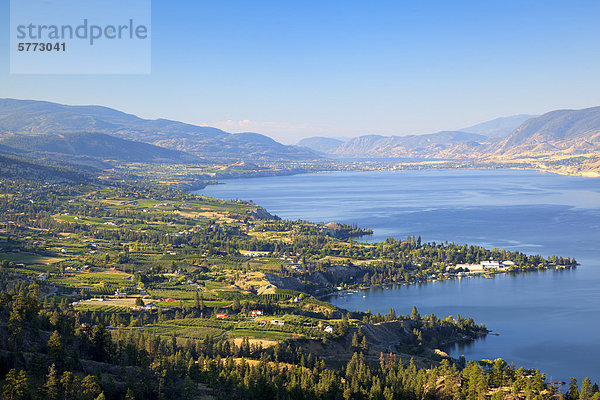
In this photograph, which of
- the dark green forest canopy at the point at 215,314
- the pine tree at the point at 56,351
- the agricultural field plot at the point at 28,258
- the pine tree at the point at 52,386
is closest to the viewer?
the pine tree at the point at 52,386

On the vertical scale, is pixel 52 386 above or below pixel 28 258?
above

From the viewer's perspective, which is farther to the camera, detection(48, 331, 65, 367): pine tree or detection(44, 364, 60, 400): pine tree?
detection(48, 331, 65, 367): pine tree

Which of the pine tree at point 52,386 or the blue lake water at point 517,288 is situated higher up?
the pine tree at point 52,386

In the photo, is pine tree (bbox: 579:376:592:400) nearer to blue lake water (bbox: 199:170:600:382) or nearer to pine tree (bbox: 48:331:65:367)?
blue lake water (bbox: 199:170:600:382)

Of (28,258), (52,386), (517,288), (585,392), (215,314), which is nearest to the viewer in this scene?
(52,386)

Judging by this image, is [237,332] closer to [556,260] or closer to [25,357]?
[25,357]

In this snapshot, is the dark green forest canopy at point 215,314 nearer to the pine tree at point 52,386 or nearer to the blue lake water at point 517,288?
the pine tree at point 52,386

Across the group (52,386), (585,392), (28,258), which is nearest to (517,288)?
(585,392)

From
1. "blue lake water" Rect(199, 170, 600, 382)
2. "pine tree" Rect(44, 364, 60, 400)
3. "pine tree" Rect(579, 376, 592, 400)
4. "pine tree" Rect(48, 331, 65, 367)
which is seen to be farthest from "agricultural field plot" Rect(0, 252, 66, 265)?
"pine tree" Rect(579, 376, 592, 400)

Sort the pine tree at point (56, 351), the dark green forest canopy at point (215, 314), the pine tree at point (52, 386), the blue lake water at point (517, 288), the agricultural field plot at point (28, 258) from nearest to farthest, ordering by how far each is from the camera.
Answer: the pine tree at point (52, 386), the pine tree at point (56, 351), the dark green forest canopy at point (215, 314), the blue lake water at point (517, 288), the agricultural field plot at point (28, 258)

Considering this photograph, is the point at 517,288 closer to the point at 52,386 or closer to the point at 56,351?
the point at 56,351

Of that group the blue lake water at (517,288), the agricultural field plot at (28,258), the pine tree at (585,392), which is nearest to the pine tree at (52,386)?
the pine tree at (585,392)
